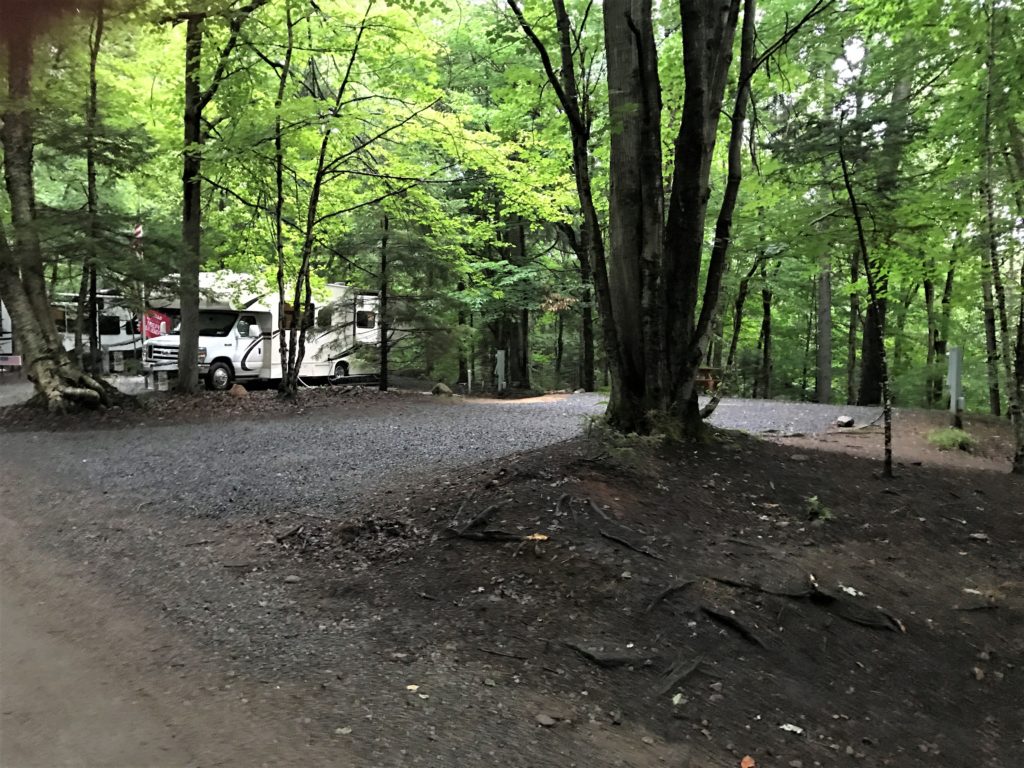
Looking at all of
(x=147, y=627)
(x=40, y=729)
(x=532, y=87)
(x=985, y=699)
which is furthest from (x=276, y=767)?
(x=532, y=87)

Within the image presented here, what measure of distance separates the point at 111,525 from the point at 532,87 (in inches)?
260

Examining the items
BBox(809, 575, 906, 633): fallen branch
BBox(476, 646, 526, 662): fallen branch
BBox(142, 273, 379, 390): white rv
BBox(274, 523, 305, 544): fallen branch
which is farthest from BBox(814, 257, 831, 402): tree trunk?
BBox(476, 646, 526, 662): fallen branch

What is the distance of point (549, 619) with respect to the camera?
12.5 feet

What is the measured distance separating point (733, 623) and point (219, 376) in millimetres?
16408

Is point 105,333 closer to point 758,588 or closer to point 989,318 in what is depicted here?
point 758,588

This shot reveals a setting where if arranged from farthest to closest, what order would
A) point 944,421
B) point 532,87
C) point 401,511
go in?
point 944,421 < point 532,87 < point 401,511

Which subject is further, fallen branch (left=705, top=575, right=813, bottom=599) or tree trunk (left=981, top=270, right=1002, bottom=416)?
tree trunk (left=981, top=270, right=1002, bottom=416)

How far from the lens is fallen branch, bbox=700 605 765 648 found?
12.5ft

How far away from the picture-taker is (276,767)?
251 cm

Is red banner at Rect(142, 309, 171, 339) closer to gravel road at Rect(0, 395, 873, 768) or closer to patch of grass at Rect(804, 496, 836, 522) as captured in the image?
gravel road at Rect(0, 395, 873, 768)

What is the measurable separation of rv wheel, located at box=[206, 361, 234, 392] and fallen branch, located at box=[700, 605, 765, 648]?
52.5 feet

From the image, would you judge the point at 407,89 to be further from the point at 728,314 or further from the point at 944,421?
the point at 728,314

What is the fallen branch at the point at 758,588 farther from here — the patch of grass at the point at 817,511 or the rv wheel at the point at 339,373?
the rv wheel at the point at 339,373

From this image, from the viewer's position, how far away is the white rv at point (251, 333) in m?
17.1
